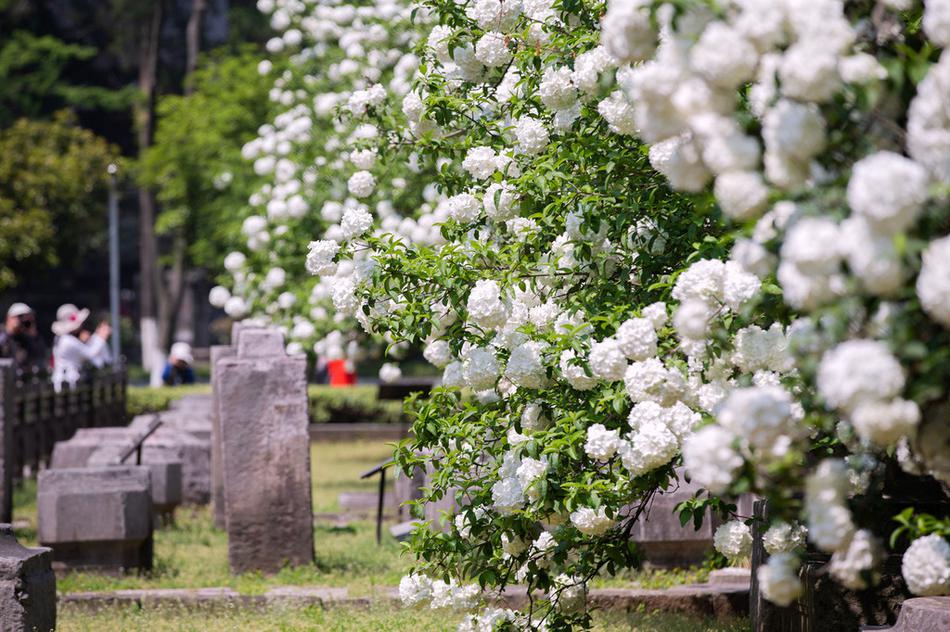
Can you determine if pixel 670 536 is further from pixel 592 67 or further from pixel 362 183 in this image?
pixel 592 67

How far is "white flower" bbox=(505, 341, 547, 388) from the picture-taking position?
534 cm

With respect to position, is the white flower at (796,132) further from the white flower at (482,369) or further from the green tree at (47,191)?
the green tree at (47,191)

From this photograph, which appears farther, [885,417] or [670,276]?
[670,276]

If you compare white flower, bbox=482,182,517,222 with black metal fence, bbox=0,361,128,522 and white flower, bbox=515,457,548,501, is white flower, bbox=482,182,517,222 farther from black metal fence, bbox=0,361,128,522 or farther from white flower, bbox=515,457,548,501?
black metal fence, bbox=0,361,128,522

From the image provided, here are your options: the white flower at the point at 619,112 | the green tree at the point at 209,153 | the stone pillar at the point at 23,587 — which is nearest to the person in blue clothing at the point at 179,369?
the green tree at the point at 209,153

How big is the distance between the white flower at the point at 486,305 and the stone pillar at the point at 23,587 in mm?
2306

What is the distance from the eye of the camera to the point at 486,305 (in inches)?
213

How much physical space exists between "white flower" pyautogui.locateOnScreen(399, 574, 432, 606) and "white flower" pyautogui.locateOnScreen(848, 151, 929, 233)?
3.43 m

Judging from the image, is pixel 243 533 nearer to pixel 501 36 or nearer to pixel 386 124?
pixel 386 124

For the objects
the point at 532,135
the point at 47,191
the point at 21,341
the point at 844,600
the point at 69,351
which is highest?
the point at 47,191

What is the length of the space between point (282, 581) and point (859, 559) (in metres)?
5.89

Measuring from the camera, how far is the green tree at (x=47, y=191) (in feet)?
101

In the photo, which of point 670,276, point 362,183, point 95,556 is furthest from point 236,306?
point 670,276

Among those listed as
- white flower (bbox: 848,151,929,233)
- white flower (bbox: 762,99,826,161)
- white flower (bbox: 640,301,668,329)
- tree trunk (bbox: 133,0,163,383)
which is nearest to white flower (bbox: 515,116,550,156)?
white flower (bbox: 640,301,668,329)
